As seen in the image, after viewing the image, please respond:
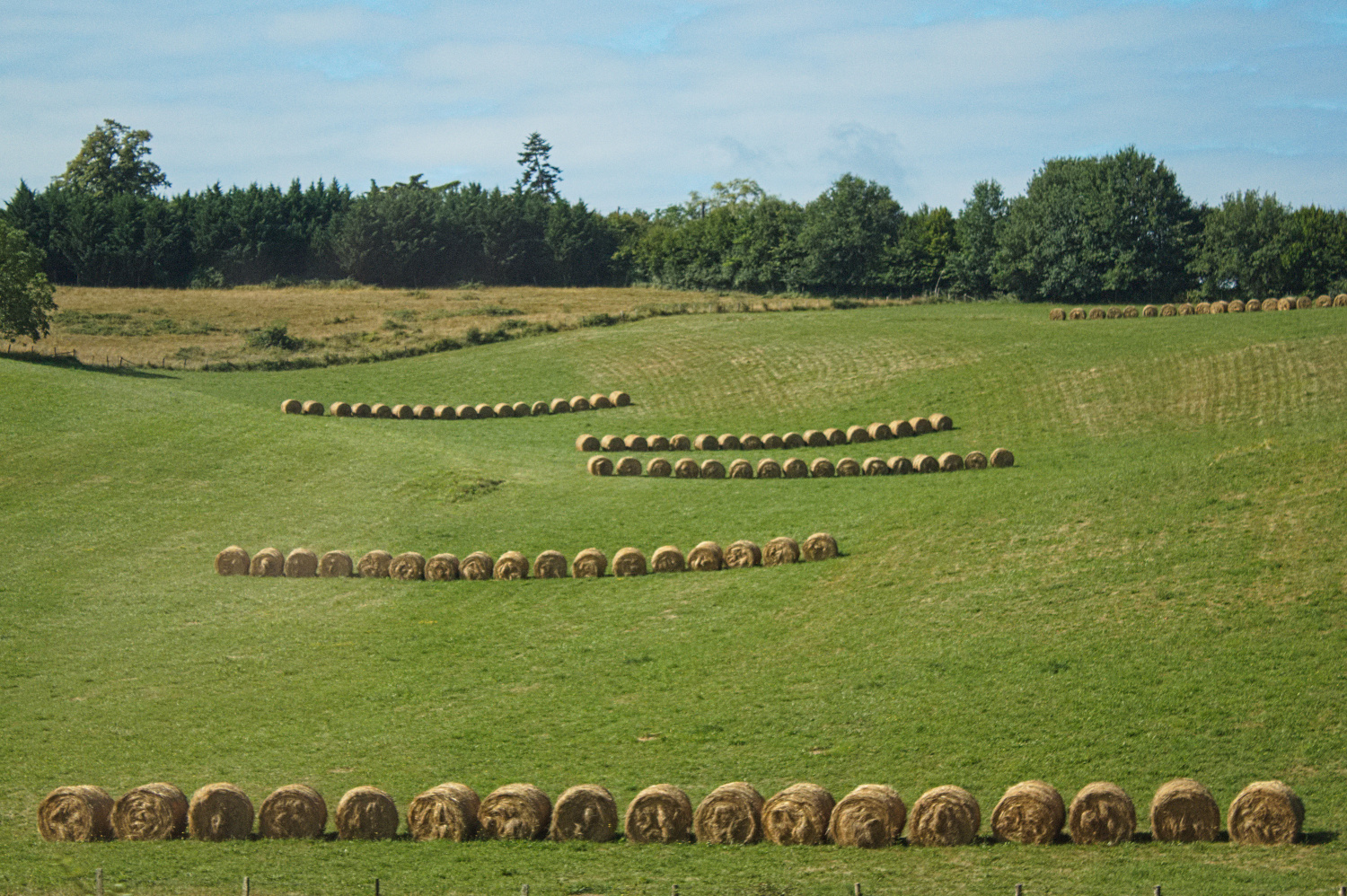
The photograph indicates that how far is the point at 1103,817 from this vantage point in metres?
20.2

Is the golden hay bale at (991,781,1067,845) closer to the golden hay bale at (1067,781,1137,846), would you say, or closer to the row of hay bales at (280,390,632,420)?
the golden hay bale at (1067,781,1137,846)

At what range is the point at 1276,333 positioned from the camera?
68688 millimetres

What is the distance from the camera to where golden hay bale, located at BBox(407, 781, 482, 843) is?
21.3 metres

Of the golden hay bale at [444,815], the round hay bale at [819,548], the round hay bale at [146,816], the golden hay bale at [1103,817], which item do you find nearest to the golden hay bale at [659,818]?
the golden hay bale at [444,815]

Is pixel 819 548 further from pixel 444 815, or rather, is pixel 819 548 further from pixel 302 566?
pixel 444 815

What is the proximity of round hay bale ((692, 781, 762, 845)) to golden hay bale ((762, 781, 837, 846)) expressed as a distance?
20 centimetres

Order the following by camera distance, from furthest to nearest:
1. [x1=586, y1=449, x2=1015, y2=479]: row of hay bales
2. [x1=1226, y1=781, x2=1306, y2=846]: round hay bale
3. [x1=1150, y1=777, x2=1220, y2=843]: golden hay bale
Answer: [x1=586, y1=449, x2=1015, y2=479]: row of hay bales < [x1=1150, y1=777, x2=1220, y2=843]: golden hay bale < [x1=1226, y1=781, x2=1306, y2=846]: round hay bale

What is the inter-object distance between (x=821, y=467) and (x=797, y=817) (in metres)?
33.3

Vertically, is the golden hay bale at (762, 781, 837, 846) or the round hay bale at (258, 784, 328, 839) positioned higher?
the golden hay bale at (762, 781, 837, 846)

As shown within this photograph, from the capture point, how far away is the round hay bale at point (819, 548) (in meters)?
39.7

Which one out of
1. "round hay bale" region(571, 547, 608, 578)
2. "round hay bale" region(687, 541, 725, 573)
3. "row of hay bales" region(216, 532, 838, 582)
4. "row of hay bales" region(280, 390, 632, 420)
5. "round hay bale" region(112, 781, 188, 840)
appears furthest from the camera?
"row of hay bales" region(280, 390, 632, 420)

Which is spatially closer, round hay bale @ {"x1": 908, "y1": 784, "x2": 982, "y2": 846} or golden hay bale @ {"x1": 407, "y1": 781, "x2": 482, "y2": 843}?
round hay bale @ {"x1": 908, "y1": 784, "x2": 982, "y2": 846}

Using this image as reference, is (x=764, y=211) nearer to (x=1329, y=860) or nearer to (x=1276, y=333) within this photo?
(x=1276, y=333)

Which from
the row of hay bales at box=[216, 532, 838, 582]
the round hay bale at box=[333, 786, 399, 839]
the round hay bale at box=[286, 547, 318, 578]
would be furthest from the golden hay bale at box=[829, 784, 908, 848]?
the round hay bale at box=[286, 547, 318, 578]
